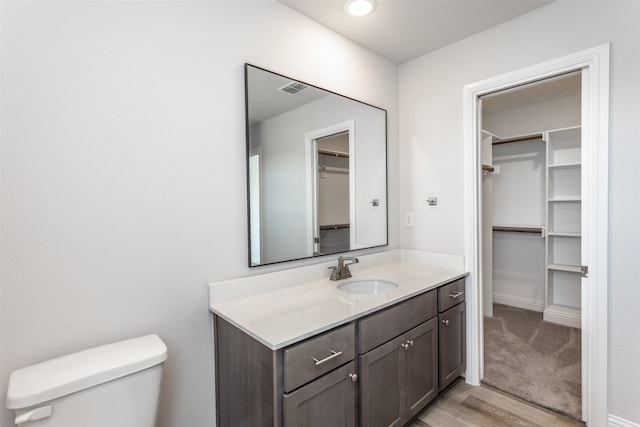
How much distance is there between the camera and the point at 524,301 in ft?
12.0

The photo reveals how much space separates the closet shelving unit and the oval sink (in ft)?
7.89

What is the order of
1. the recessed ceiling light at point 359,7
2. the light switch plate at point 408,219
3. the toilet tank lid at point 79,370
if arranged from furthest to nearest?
the light switch plate at point 408,219
the recessed ceiling light at point 359,7
the toilet tank lid at point 79,370

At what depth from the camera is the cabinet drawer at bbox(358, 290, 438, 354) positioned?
144 cm

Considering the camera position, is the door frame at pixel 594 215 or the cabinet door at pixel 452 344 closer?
the door frame at pixel 594 215

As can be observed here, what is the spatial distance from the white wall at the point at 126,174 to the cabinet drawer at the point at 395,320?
26.4 inches

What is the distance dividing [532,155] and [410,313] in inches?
119

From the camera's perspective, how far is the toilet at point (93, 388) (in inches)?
36.3

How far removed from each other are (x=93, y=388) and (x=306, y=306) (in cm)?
86

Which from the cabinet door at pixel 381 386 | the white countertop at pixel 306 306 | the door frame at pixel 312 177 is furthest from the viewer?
the door frame at pixel 312 177

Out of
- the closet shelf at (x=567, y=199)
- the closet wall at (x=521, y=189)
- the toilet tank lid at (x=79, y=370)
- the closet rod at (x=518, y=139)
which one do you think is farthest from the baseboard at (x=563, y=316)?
the toilet tank lid at (x=79, y=370)

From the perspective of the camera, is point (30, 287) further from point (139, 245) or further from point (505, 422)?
point (505, 422)

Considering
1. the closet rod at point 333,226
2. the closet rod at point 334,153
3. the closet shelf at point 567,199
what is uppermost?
the closet rod at point 334,153

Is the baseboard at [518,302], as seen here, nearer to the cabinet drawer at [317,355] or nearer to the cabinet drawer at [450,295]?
the cabinet drawer at [450,295]

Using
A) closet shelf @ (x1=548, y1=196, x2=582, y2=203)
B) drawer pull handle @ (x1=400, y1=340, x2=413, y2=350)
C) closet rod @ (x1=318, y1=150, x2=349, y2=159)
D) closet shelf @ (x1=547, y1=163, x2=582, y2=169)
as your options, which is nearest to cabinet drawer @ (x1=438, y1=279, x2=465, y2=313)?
drawer pull handle @ (x1=400, y1=340, x2=413, y2=350)
